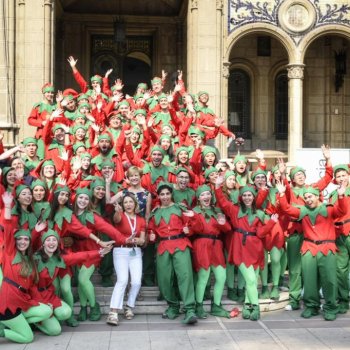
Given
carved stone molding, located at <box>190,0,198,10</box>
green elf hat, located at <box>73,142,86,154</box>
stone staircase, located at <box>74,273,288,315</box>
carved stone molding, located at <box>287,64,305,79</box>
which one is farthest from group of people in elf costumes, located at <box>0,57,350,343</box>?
carved stone molding, located at <box>287,64,305,79</box>

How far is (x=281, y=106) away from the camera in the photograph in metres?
21.5

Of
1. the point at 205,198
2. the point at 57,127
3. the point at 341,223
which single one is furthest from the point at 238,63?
the point at 205,198

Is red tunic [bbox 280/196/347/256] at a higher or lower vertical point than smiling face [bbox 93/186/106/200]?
lower

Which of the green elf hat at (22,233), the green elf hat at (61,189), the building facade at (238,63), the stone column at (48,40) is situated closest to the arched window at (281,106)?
the building facade at (238,63)

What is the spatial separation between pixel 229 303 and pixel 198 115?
4.98 meters

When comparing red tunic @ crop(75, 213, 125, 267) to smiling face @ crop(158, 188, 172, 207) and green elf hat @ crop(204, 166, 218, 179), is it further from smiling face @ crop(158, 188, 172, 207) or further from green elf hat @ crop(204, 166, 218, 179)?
green elf hat @ crop(204, 166, 218, 179)

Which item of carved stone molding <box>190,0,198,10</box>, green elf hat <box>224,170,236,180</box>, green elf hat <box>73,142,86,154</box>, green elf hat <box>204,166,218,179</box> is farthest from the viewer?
carved stone molding <box>190,0,198,10</box>

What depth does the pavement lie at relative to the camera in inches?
280

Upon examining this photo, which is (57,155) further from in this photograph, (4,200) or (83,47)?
(83,47)

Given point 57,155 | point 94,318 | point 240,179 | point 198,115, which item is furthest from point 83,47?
point 94,318

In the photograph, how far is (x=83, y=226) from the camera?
26.4 feet

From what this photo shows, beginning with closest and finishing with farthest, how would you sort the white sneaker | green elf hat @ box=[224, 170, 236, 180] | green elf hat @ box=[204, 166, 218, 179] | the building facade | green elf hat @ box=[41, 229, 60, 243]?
green elf hat @ box=[41, 229, 60, 243] < the white sneaker < green elf hat @ box=[224, 170, 236, 180] < green elf hat @ box=[204, 166, 218, 179] < the building facade

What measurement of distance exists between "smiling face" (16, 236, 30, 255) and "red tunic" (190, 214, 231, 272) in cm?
226

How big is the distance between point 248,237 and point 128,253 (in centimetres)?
166
